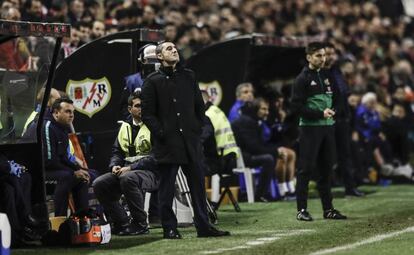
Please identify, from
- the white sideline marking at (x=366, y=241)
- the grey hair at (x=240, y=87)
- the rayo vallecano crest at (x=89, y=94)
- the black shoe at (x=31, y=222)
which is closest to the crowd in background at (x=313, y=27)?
the rayo vallecano crest at (x=89, y=94)

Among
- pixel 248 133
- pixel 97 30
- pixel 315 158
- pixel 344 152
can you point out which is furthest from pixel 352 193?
pixel 97 30

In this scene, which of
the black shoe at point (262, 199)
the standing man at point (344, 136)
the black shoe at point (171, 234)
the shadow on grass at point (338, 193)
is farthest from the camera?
the shadow on grass at point (338, 193)

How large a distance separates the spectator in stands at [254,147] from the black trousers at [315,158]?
3.80 meters

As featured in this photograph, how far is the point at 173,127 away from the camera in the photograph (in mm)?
13344

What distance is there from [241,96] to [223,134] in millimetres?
1772

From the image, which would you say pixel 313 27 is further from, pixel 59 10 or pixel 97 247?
pixel 97 247

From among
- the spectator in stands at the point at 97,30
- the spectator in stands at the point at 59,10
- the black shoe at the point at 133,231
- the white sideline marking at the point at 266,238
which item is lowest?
the white sideline marking at the point at 266,238

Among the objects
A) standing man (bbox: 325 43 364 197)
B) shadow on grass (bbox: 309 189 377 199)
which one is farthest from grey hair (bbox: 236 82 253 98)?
shadow on grass (bbox: 309 189 377 199)

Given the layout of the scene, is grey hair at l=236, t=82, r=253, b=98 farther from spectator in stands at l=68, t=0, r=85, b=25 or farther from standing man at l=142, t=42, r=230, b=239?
standing man at l=142, t=42, r=230, b=239

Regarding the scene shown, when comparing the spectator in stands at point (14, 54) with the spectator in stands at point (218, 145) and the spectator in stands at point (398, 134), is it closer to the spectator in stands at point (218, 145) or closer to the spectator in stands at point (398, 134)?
the spectator in stands at point (218, 145)

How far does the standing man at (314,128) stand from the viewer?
15.4 m

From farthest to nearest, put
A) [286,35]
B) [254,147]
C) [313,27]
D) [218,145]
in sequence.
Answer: [313,27]
[286,35]
[254,147]
[218,145]

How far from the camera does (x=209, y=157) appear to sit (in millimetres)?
18094

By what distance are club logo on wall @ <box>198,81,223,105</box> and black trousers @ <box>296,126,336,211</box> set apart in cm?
498
